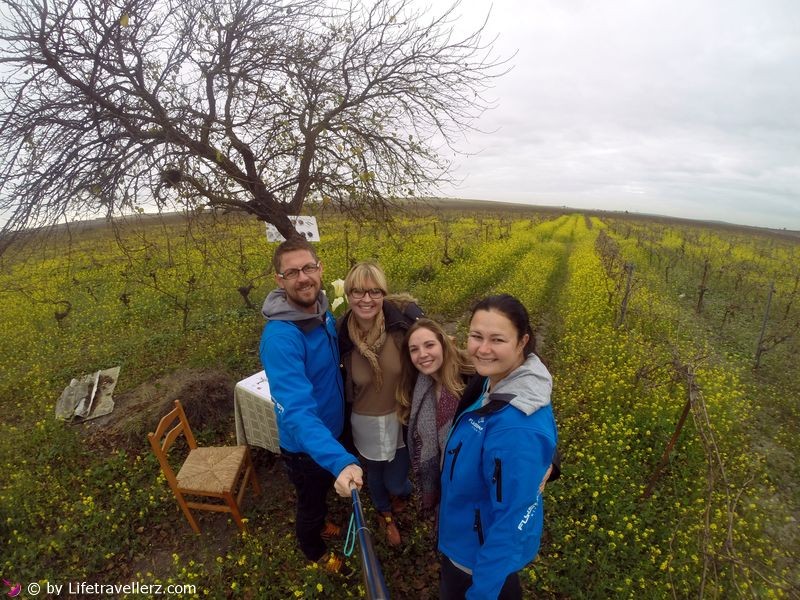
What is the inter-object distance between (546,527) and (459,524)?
1.91 m

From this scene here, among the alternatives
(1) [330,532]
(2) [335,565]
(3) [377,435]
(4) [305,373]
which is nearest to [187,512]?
(1) [330,532]

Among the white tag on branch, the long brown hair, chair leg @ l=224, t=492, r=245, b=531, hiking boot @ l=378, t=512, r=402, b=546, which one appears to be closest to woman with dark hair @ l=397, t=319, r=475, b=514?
the long brown hair

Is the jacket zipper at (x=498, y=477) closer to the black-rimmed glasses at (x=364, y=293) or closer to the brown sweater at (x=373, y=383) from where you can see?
the brown sweater at (x=373, y=383)

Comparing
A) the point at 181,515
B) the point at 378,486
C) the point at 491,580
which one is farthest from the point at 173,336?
the point at 491,580

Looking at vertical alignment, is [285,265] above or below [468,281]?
above

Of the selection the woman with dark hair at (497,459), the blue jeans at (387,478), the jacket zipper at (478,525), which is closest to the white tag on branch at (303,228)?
the blue jeans at (387,478)

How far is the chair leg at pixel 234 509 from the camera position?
3.20 m

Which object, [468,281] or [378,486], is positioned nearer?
[378,486]

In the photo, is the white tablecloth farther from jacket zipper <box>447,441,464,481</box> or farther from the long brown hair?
jacket zipper <box>447,441,464,481</box>

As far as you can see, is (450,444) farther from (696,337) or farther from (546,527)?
(696,337)

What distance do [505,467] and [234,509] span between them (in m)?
2.81

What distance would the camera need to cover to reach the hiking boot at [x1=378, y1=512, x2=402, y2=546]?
3.24 metres

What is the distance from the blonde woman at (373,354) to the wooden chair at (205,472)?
4.48ft

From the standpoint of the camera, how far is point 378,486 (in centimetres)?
318
